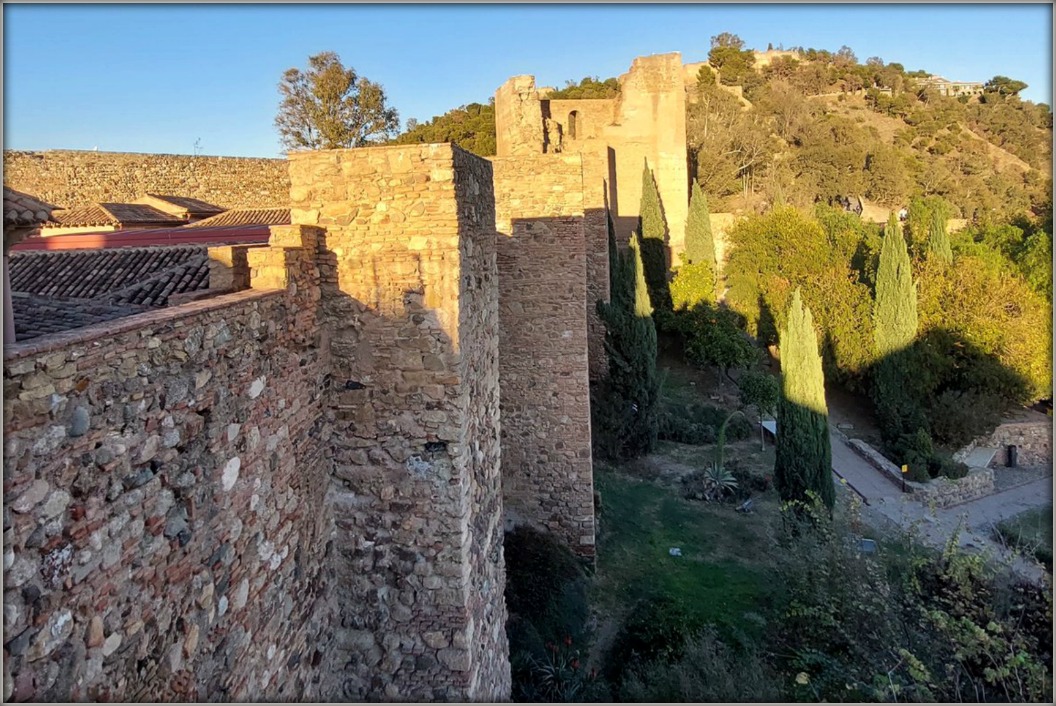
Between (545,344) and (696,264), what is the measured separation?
1581 centimetres

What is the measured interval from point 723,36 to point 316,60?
30027 millimetres

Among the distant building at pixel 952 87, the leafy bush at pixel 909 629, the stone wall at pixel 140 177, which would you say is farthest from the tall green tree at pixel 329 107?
the distant building at pixel 952 87

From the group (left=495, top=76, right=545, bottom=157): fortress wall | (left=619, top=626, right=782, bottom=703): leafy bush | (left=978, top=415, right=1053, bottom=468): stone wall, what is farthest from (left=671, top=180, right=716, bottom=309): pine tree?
(left=619, top=626, right=782, bottom=703): leafy bush

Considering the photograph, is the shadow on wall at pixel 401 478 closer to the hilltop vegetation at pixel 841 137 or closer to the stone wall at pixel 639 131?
the stone wall at pixel 639 131

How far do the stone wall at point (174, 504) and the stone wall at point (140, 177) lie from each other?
59.6 feet

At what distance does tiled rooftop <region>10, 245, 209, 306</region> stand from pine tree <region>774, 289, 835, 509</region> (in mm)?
9581

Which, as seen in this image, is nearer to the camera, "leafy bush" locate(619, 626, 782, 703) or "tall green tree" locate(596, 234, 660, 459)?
"leafy bush" locate(619, 626, 782, 703)

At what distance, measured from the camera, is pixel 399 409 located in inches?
156

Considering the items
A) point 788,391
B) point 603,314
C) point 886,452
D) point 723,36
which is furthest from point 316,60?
point 723,36

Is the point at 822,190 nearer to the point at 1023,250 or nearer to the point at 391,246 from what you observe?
the point at 1023,250

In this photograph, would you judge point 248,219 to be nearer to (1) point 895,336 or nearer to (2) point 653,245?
(2) point 653,245

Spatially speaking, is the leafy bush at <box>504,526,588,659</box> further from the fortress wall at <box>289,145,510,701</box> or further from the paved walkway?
the paved walkway

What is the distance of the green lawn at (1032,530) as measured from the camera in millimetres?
10641

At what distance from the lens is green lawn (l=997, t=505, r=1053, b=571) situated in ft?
34.9
